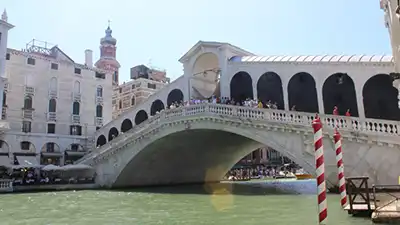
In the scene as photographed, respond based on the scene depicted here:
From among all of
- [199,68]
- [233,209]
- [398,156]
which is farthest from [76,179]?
[398,156]

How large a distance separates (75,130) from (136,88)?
11.2 meters

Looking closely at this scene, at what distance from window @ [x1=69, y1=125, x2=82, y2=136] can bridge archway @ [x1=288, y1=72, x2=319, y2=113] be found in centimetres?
1833

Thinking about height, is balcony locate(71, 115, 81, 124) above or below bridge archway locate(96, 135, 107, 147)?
above

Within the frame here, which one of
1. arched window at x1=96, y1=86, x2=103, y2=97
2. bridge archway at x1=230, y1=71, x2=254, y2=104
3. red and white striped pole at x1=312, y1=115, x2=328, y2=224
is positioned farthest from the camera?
arched window at x1=96, y1=86, x2=103, y2=97

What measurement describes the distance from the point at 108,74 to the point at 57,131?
7033mm

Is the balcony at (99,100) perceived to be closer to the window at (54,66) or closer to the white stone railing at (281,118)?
the window at (54,66)

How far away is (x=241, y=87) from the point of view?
21.8 m

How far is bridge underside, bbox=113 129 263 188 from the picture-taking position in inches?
854

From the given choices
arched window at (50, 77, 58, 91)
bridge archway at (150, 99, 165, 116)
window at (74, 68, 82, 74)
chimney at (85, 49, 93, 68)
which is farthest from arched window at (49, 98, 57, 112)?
bridge archway at (150, 99, 165, 116)

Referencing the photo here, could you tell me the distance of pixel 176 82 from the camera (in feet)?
81.5

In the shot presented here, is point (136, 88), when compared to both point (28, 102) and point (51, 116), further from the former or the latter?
point (28, 102)

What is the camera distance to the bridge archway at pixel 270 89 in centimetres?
2064

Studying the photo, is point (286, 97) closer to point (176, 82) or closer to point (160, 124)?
point (160, 124)

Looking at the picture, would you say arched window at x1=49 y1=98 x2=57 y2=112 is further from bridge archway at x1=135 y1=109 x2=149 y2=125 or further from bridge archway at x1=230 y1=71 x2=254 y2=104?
bridge archway at x1=230 y1=71 x2=254 y2=104
